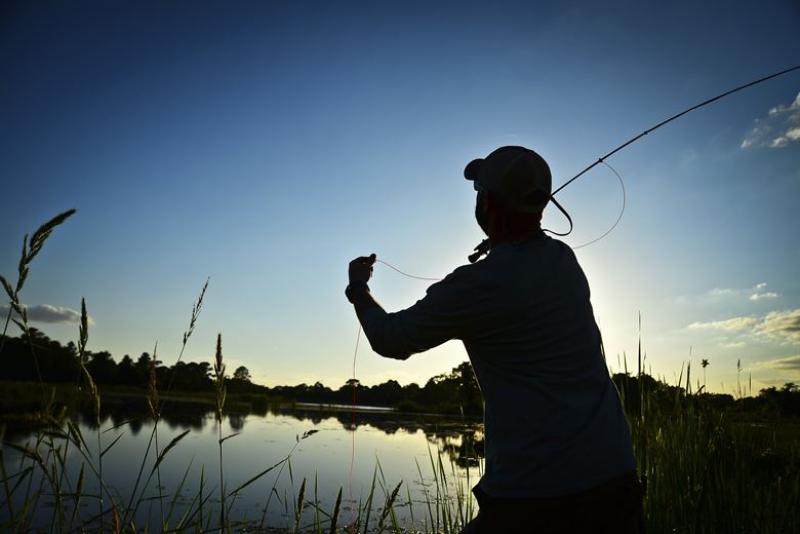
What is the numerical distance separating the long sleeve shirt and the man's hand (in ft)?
1.42

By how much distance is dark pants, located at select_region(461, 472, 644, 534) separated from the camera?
60.2 inches

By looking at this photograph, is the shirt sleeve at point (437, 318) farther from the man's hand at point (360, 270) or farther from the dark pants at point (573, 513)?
the dark pants at point (573, 513)

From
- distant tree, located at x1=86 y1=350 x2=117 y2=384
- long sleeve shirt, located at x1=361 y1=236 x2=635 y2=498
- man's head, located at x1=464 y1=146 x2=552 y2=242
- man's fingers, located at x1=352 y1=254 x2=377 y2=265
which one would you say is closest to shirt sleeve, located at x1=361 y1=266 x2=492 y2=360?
long sleeve shirt, located at x1=361 y1=236 x2=635 y2=498

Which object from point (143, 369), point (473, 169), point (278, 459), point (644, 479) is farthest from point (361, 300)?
point (278, 459)

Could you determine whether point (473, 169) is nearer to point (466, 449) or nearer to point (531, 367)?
point (531, 367)

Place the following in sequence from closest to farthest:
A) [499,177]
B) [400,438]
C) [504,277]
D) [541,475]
Answer: [541,475], [504,277], [499,177], [400,438]

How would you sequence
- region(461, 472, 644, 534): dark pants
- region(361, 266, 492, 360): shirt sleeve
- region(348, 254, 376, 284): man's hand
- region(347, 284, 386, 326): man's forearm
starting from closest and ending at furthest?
region(461, 472, 644, 534): dark pants < region(361, 266, 492, 360): shirt sleeve < region(347, 284, 386, 326): man's forearm < region(348, 254, 376, 284): man's hand

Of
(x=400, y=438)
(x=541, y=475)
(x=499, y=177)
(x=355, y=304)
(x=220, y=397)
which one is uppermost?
(x=499, y=177)

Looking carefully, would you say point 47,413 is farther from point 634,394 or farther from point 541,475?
point 634,394

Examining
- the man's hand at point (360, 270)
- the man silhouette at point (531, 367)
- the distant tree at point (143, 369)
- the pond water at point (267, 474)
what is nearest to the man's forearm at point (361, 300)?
the man's hand at point (360, 270)

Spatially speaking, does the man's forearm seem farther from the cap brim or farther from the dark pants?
the dark pants

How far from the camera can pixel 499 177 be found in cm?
188

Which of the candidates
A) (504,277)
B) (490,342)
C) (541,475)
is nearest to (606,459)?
(541,475)

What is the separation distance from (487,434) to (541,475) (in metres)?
0.22
